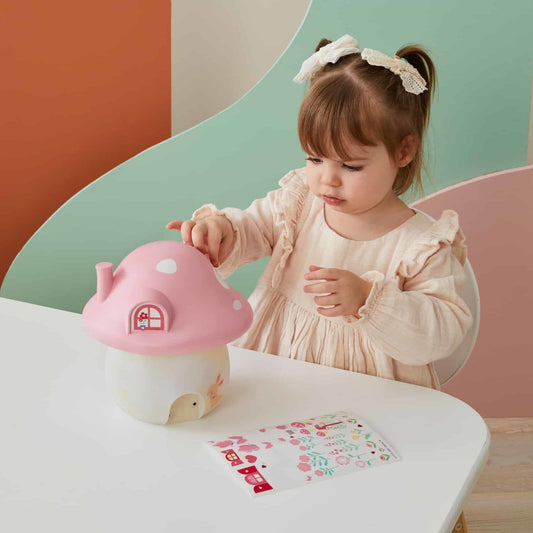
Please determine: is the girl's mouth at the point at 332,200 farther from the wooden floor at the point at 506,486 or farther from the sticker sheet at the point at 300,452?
the wooden floor at the point at 506,486

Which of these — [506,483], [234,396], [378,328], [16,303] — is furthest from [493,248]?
[16,303]

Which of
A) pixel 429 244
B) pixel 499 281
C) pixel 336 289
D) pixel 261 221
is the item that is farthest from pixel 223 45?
pixel 336 289

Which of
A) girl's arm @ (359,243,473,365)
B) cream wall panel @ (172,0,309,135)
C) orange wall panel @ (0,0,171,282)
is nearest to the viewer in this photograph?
girl's arm @ (359,243,473,365)

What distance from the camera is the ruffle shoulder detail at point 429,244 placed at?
92cm

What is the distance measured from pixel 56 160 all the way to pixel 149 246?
0.90m

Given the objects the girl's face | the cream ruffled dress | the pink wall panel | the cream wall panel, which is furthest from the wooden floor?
the cream wall panel

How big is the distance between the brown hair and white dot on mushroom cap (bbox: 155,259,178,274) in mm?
298

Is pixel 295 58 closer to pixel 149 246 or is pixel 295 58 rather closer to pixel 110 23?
pixel 110 23

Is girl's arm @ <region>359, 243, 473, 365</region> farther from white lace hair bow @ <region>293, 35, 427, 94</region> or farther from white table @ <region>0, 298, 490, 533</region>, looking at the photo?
white lace hair bow @ <region>293, 35, 427, 94</region>

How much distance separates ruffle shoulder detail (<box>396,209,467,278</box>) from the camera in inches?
36.2

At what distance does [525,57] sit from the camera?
125 cm

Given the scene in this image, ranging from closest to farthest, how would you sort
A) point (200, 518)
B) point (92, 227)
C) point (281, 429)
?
point (200, 518)
point (281, 429)
point (92, 227)

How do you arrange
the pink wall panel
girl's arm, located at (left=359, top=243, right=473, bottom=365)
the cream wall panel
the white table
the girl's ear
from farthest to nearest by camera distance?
the cream wall panel
the pink wall panel
the girl's ear
girl's arm, located at (left=359, top=243, right=473, bottom=365)
the white table

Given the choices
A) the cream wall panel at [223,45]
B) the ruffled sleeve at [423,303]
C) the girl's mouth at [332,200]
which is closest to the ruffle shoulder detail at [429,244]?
→ the ruffled sleeve at [423,303]
